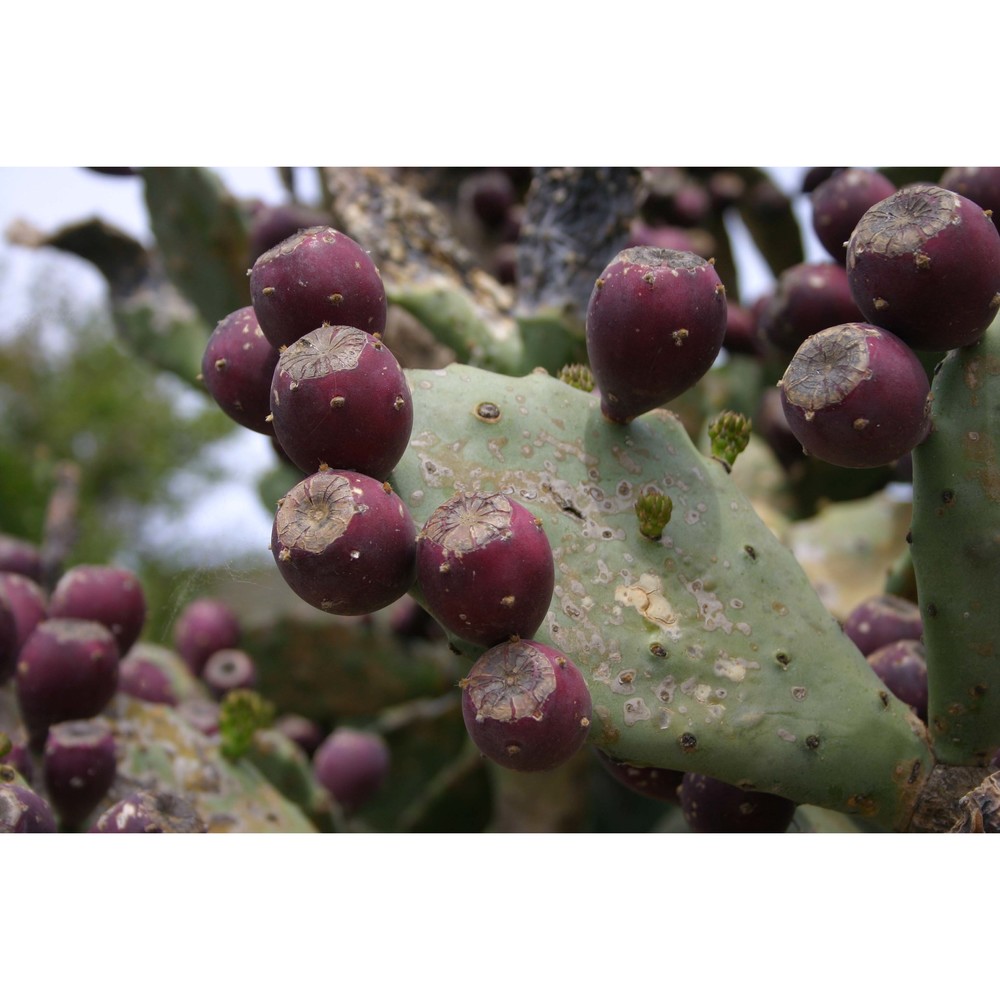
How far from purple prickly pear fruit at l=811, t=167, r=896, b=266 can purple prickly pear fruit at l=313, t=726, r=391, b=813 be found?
1326 mm

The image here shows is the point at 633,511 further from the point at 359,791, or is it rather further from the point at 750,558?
the point at 359,791

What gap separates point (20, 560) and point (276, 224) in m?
0.85

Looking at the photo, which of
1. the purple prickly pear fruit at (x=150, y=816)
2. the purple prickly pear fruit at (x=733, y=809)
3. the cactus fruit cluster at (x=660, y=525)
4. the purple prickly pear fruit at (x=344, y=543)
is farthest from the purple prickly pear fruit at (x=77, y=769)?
the purple prickly pear fruit at (x=733, y=809)

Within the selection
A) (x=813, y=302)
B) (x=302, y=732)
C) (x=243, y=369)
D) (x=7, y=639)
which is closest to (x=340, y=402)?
(x=243, y=369)

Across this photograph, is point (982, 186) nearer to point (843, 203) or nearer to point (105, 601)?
point (843, 203)

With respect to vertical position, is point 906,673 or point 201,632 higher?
point 906,673

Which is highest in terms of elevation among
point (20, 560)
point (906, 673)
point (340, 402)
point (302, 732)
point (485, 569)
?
point (340, 402)

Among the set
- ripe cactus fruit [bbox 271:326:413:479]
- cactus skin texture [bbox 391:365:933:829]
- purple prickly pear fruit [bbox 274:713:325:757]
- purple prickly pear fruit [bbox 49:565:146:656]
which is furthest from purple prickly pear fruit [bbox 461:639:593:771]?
purple prickly pear fruit [bbox 274:713:325:757]

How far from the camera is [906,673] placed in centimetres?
152

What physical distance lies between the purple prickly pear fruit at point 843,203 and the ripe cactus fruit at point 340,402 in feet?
2.85

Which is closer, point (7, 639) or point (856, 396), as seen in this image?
point (856, 396)

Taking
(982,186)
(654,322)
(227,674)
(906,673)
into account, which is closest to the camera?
(654,322)

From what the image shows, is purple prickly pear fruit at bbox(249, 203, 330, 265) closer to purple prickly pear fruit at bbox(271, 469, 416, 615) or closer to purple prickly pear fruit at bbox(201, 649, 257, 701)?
purple prickly pear fruit at bbox(201, 649, 257, 701)

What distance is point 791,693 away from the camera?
1.25 metres
